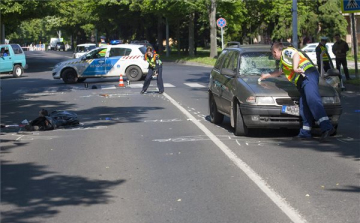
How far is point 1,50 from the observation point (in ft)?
124

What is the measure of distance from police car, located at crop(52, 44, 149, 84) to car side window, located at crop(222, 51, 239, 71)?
16.8m

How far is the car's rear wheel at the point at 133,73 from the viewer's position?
30.6m

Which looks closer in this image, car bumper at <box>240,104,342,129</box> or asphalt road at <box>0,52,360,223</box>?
asphalt road at <box>0,52,360,223</box>

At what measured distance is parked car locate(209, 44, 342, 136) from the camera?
1159 centimetres

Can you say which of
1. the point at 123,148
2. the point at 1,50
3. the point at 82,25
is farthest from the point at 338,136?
Result: the point at 82,25

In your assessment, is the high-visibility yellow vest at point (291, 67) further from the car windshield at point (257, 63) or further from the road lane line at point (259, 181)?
the road lane line at point (259, 181)

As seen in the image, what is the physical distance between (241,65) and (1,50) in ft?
89.7

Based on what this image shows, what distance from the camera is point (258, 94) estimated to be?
38.1 ft

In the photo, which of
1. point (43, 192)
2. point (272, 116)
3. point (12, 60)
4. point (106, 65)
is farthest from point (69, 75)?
point (43, 192)

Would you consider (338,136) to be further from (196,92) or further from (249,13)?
(249,13)

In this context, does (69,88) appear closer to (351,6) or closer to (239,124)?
(351,6)

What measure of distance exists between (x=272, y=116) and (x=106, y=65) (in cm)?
1968

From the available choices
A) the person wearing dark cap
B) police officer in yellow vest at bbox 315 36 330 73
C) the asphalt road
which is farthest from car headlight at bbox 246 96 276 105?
the person wearing dark cap

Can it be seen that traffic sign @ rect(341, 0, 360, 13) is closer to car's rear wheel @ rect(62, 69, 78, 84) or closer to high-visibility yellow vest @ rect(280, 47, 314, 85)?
high-visibility yellow vest @ rect(280, 47, 314, 85)
